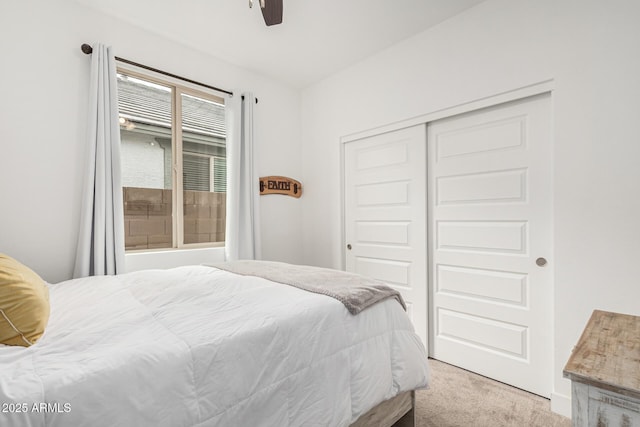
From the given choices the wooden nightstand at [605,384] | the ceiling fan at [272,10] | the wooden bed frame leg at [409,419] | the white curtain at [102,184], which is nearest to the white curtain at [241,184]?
the white curtain at [102,184]

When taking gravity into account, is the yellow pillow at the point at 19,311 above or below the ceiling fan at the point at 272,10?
below

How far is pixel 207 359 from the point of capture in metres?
0.97

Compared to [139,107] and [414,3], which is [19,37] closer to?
[139,107]

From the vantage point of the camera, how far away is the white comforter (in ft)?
2.56

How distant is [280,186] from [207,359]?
8.62ft

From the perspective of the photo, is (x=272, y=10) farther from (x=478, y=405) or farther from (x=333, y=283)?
(x=478, y=405)

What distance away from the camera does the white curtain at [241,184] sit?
9.89 ft

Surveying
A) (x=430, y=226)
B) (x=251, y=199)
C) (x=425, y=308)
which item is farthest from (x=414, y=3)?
(x=425, y=308)

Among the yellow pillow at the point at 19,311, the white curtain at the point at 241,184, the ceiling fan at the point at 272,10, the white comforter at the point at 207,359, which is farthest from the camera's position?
the white curtain at the point at 241,184

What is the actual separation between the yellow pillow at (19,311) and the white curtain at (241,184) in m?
1.94

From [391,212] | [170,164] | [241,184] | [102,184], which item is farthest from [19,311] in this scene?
[391,212]

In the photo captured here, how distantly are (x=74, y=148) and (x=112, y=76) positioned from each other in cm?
60

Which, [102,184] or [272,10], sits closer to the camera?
[272,10]

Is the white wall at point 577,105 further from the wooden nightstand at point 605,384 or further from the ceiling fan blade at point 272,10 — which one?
the ceiling fan blade at point 272,10
